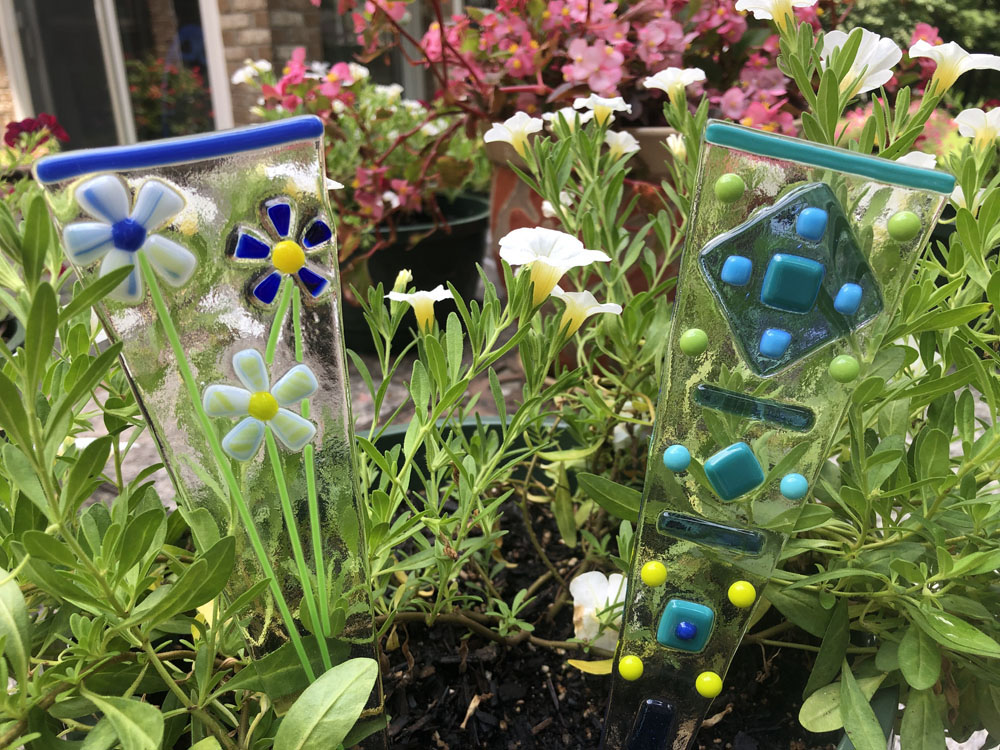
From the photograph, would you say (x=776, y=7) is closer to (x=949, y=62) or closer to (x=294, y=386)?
(x=949, y=62)

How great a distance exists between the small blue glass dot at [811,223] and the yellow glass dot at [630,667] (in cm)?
26

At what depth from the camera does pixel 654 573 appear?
40 cm

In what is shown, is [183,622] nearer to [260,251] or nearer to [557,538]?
[260,251]

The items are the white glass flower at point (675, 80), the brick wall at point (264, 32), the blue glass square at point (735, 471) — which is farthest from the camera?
the brick wall at point (264, 32)

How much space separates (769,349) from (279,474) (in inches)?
10.1

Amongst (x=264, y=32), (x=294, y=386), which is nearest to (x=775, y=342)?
(x=294, y=386)

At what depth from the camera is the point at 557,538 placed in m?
0.68

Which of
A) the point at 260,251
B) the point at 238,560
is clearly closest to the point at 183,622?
the point at 238,560

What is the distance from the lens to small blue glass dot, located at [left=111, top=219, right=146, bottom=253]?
0.29 m

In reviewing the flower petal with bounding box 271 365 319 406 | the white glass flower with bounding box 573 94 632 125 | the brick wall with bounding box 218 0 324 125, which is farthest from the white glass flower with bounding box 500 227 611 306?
the brick wall with bounding box 218 0 324 125

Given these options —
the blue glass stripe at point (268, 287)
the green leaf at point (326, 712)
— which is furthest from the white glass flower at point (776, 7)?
the green leaf at point (326, 712)

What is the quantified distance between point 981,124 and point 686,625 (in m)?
0.39

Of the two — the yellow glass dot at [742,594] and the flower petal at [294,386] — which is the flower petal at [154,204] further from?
the yellow glass dot at [742,594]

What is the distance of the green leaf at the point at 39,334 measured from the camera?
0.25 m
